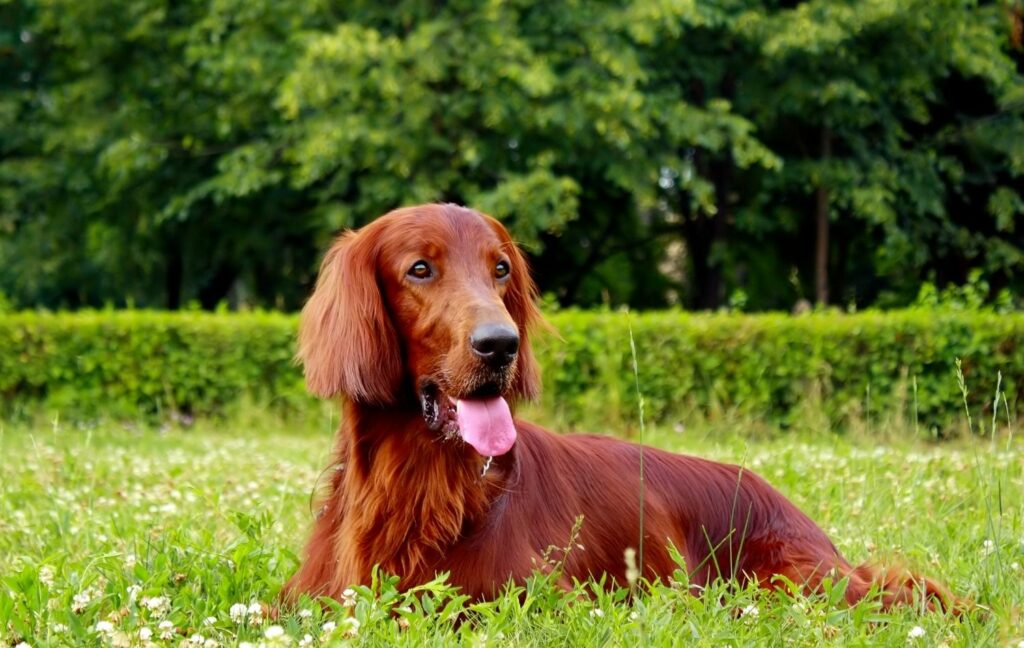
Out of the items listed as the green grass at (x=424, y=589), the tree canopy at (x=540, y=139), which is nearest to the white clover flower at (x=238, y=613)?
the green grass at (x=424, y=589)

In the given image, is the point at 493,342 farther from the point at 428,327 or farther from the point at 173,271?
the point at 173,271

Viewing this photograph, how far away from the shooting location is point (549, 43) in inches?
566

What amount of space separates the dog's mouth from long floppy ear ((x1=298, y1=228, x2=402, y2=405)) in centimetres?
14

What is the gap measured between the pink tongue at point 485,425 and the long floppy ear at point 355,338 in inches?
9.8

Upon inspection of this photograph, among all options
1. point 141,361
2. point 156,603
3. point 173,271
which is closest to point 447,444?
point 156,603

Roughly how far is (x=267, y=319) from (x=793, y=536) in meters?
8.08

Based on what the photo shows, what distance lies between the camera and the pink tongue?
2.98m

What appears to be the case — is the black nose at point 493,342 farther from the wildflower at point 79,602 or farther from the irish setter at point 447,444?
the wildflower at point 79,602

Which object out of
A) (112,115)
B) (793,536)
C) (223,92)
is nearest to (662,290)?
(223,92)

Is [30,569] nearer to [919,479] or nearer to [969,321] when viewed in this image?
[919,479]

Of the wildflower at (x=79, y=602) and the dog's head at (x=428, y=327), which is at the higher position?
the dog's head at (x=428, y=327)

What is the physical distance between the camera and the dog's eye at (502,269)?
326cm

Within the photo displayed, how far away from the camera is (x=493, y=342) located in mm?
2883

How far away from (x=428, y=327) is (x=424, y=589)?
0.69 m
